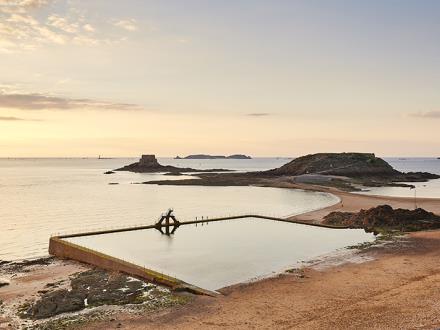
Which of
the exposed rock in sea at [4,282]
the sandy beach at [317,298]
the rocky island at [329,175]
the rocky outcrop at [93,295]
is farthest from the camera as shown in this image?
the rocky island at [329,175]

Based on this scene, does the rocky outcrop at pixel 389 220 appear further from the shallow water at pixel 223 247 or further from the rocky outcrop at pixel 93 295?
the rocky outcrop at pixel 93 295

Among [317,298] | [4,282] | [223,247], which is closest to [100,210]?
[223,247]

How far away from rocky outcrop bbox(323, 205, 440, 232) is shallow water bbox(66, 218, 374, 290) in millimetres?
3348

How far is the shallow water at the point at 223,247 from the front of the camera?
2556 cm

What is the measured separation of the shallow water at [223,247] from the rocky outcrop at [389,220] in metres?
3.35

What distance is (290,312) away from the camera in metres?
18.4

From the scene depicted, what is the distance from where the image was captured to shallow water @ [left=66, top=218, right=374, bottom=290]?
25.6 meters

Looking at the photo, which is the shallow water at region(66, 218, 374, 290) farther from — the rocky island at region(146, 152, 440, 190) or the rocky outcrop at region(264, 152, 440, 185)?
the rocky outcrop at region(264, 152, 440, 185)

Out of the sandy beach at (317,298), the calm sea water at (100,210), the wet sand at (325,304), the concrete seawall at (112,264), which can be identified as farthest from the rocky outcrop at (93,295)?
the calm sea water at (100,210)

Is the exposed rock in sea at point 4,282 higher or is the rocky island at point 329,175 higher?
the rocky island at point 329,175

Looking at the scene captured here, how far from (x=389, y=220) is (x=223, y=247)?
19.1 metres

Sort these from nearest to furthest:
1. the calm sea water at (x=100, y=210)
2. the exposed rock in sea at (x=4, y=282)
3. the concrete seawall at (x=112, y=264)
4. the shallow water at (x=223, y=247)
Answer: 1. the concrete seawall at (x=112, y=264)
2. the exposed rock in sea at (x=4, y=282)
3. the shallow water at (x=223, y=247)
4. the calm sea water at (x=100, y=210)

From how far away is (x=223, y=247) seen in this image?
32.2 m

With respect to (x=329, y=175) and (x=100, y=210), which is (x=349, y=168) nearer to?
(x=329, y=175)
